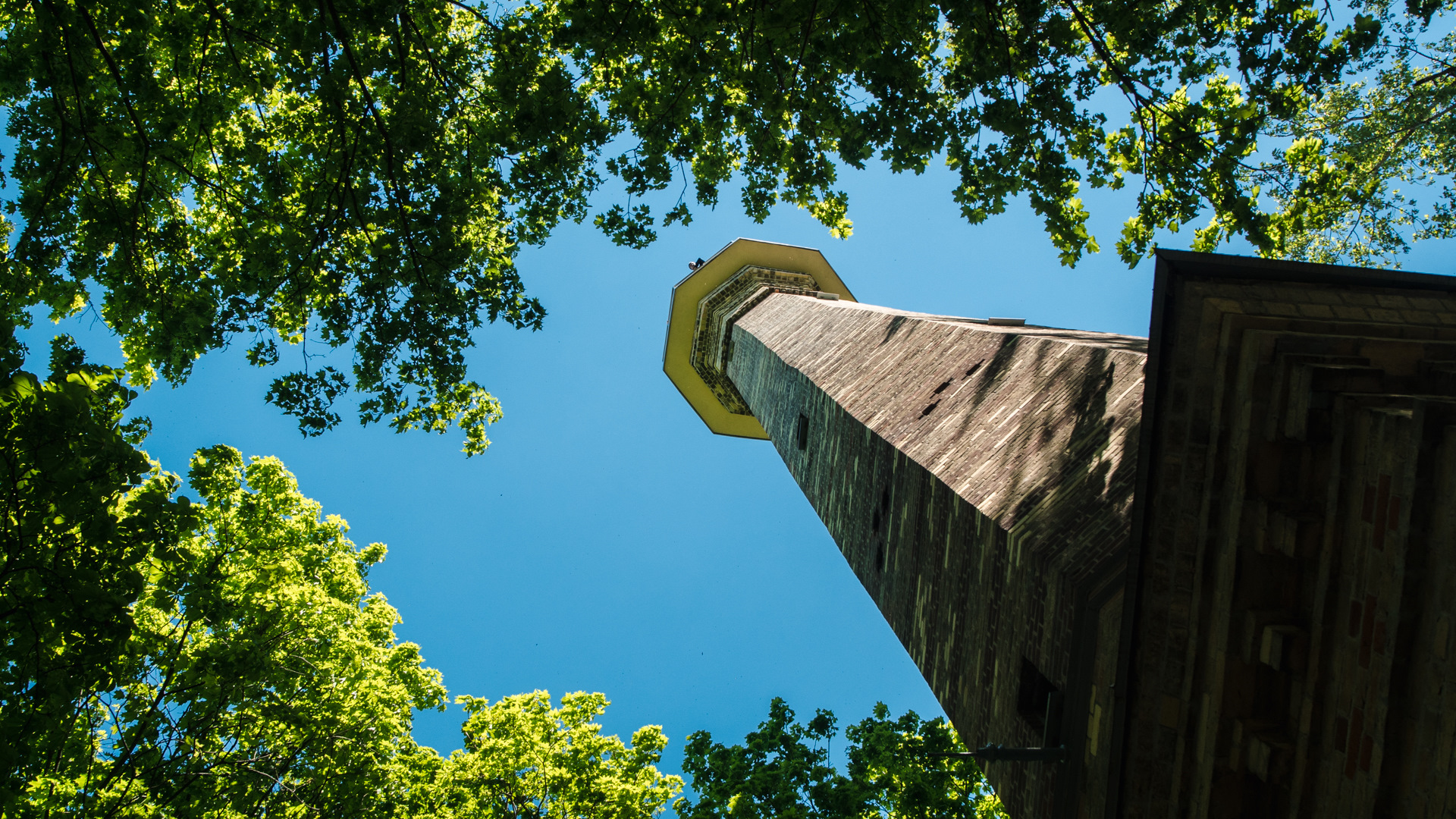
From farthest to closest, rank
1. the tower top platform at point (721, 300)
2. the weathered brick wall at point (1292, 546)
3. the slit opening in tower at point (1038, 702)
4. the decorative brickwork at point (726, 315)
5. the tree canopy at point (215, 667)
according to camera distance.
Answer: the tower top platform at point (721, 300) → the decorative brickwork at point (726, 315) → the tree canopy at point (215, 667) → the slit opening in tower at point (1038, 702) → the weathered brick wall at point (1292, 546)

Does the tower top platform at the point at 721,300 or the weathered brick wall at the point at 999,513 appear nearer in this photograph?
the weathered brick wall at the point at 999,513

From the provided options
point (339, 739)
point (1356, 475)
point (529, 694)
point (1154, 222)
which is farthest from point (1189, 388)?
point (529, 694)

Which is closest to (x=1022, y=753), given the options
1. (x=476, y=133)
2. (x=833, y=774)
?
(x=833, y=774)

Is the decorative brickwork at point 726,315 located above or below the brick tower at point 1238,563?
above

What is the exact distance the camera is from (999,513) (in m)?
5.30

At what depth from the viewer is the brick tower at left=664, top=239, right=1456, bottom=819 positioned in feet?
9.23

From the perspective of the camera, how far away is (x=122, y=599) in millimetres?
5816

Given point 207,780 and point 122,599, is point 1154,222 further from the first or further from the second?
point 207,780

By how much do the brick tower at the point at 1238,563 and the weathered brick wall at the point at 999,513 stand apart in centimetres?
3

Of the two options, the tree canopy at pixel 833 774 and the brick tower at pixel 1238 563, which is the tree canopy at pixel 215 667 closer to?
the tree canopy at pixel 833 774

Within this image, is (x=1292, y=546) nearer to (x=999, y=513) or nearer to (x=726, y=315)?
(x=999, y=513)

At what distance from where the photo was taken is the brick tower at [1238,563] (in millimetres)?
2814

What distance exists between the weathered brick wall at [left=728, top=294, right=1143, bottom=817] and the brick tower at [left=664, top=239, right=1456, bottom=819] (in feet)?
0.08

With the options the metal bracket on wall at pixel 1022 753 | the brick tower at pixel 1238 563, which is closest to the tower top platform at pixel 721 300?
the brick tower at pixel 1238 563
